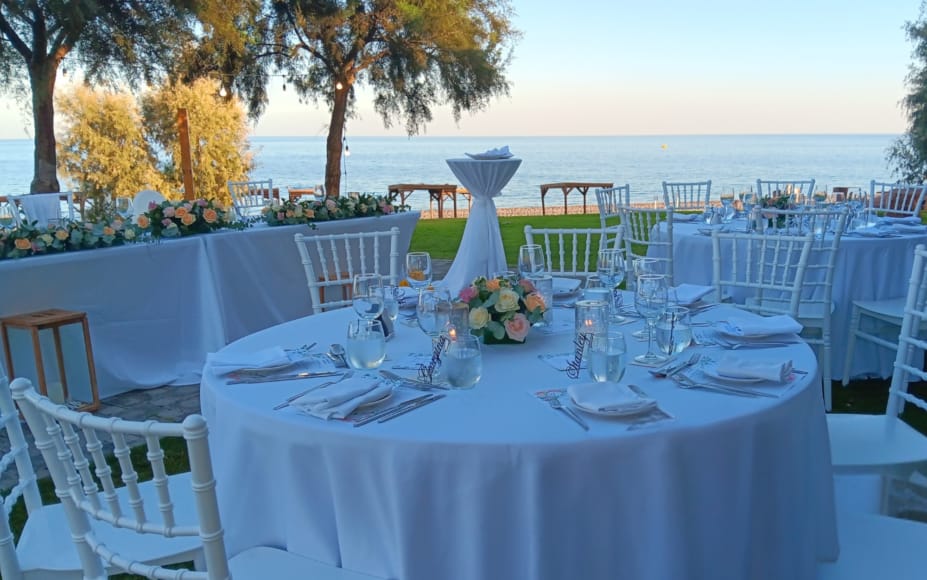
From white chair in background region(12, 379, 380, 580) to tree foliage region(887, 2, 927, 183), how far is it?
52.5 ft

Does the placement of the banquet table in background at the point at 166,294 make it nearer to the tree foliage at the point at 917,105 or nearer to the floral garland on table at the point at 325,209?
the floral garland on table at the point at 325,209

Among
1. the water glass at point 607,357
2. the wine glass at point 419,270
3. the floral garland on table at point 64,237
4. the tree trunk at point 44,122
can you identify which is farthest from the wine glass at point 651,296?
the tree trunk at point 44,122

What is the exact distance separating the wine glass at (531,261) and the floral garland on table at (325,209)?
333 centimetres

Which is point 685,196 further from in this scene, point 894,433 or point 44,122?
point 44,122

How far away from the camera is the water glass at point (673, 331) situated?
1.78 m

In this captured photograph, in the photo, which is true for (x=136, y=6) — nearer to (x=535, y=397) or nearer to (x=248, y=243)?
(x=248, y=243)

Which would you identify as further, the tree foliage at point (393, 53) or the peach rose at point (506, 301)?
the tree foliage at point (393, 53)

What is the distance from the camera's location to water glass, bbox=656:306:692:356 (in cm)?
178

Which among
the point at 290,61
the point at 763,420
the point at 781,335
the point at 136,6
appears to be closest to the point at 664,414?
the point at 763,420

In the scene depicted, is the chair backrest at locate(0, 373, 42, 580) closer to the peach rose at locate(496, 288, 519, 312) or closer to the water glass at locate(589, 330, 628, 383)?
the peach rose at locate(496, 288, 519, 312)

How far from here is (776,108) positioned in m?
57.8

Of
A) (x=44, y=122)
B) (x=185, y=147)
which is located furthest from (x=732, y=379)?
(x=44, y=122)

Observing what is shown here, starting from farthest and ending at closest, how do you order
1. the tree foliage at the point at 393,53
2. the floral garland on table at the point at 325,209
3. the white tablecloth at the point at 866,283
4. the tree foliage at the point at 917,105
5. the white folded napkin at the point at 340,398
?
the tree foliage at the point at 917,105 → the tree foliage at the point at 393,53 → the floral garland on table at the point at 325,209 → the white tablecloth at the point at 866,283 → the white folded napkin at the point at 340,398

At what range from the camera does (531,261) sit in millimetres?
2465
